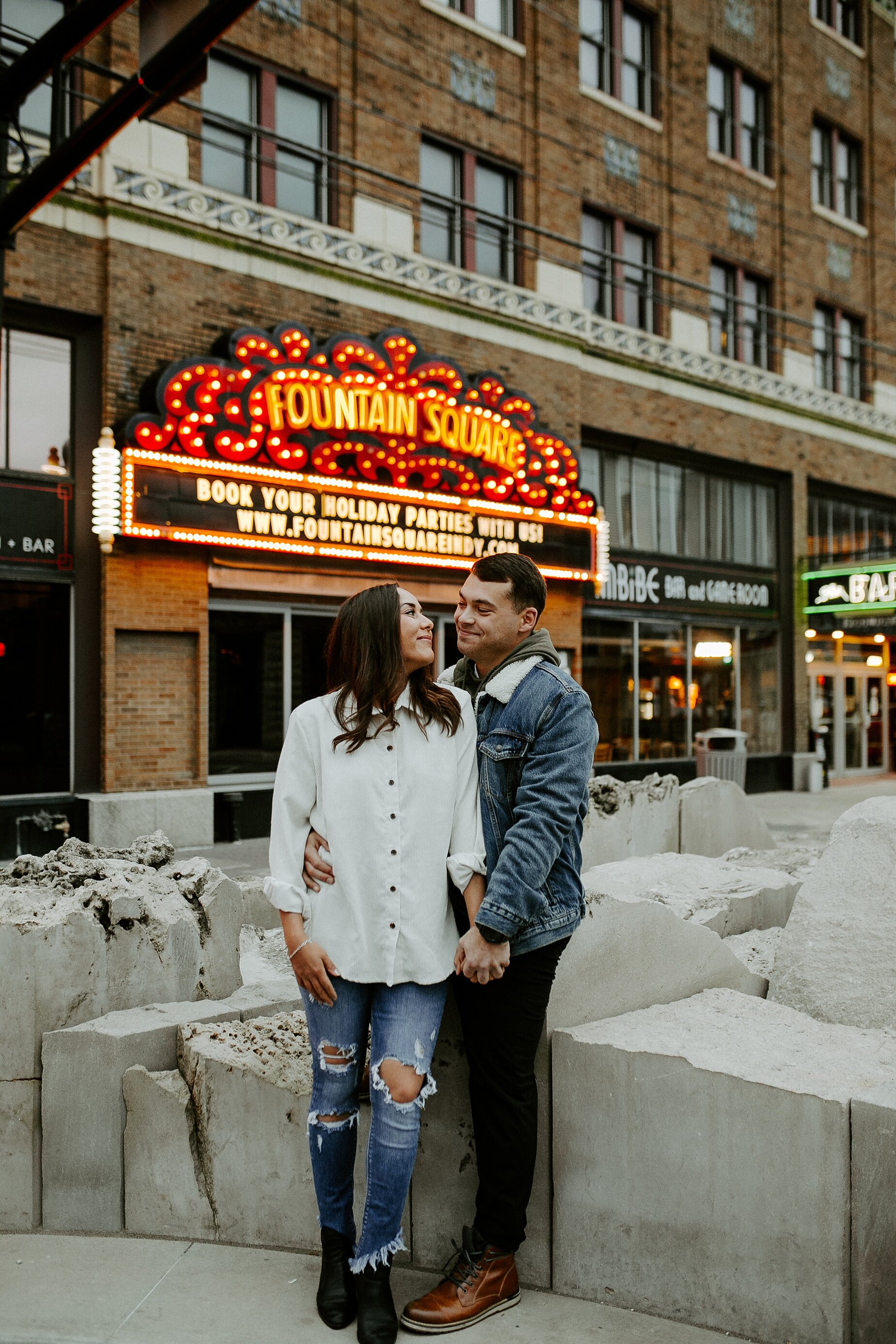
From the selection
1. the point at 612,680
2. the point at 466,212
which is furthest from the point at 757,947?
the point at 466,212

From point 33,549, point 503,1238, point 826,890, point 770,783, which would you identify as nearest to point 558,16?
point 33,549

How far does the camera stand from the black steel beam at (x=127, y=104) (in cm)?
545

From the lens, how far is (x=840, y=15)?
21797 mm

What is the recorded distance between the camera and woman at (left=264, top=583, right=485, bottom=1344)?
2.75m

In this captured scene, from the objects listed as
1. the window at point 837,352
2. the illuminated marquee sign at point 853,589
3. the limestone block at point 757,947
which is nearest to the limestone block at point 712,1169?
the limestone block at point 757,947

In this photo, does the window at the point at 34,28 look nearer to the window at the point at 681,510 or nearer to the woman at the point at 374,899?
the window at the point at 681,510

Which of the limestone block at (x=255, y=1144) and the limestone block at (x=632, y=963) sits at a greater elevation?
the limestone block at (x=632, y=963)

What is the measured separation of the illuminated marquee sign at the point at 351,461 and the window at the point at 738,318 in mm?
5538

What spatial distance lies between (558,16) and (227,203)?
7.43 metres

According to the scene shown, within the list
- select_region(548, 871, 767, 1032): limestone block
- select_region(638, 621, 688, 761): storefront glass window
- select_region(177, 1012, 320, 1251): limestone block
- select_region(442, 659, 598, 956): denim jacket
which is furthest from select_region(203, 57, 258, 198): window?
select_region(177, 1012, 320, 1251): limestone block

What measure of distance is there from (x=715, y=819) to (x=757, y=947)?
3.66 m

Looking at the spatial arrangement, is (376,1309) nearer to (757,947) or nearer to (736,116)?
(757,947)

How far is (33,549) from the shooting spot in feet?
36.7

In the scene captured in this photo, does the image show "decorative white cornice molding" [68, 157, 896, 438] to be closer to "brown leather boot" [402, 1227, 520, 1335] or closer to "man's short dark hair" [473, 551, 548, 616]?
"man's short dark hair" [473, 551, 548, 616]
